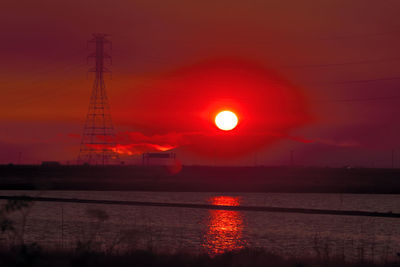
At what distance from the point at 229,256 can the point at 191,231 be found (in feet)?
89.3

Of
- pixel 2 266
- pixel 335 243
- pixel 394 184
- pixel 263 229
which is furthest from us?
pixel 394 184

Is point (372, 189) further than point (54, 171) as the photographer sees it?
No

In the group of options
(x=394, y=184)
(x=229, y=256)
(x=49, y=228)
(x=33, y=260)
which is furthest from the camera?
(x=394, y=184)

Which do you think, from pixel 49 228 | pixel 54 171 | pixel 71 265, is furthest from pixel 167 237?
pixel 54 171

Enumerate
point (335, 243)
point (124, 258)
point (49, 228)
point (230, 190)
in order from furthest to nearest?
point (230, 190) → point (49, 228) → point (335, 243) → point (124, 258)

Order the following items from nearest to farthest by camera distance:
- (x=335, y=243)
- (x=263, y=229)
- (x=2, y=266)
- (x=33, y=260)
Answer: (x=33, y=260) → (x=2, y=266) → (x=335, y=243) → (x=263, y=229)

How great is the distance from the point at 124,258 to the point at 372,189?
544 feet

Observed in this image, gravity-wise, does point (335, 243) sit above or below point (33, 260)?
below

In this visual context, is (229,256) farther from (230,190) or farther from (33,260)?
(230,190)

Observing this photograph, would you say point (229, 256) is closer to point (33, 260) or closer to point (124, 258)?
point (124, 258)

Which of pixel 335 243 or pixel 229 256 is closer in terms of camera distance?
pixel 229 256

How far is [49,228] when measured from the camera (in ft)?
162

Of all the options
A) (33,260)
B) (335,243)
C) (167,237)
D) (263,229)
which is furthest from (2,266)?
(263,229)

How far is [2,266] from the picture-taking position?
1845cm
